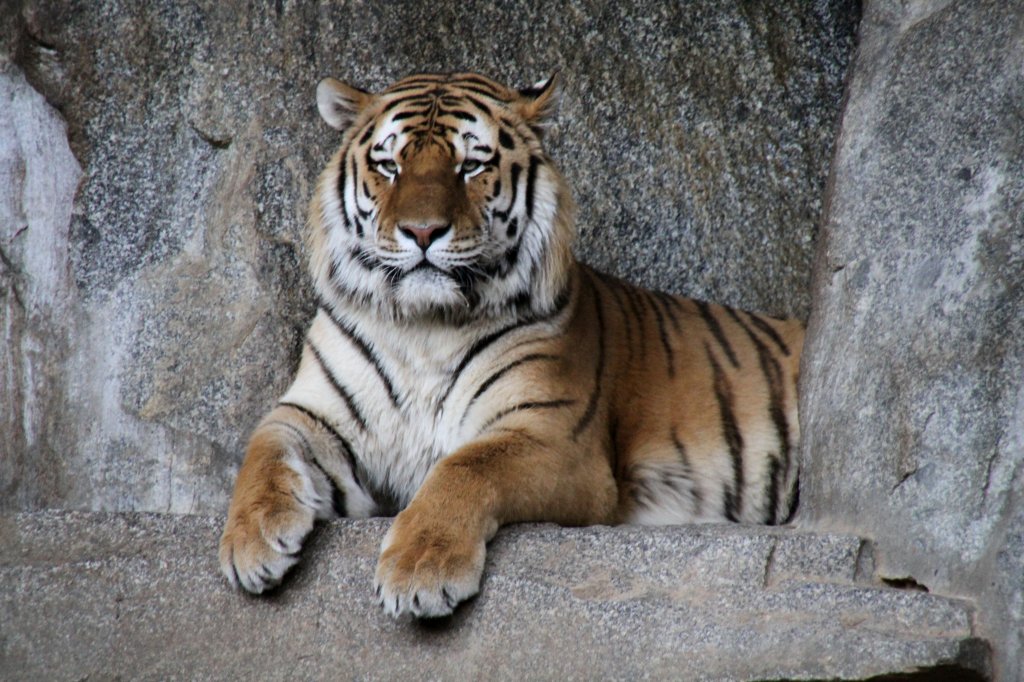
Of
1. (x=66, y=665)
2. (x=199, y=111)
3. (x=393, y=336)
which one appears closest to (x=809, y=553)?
(x=393, y=336)

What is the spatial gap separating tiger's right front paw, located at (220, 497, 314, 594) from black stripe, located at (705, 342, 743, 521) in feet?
4.24

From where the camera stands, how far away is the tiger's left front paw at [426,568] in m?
2.28

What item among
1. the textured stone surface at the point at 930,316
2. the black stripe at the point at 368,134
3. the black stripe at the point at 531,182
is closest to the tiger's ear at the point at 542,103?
the black stripe at the point at 531,182

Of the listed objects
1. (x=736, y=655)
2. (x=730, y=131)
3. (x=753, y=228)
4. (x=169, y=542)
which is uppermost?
(x=730, y=131)

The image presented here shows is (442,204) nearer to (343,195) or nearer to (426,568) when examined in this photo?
(343,195)

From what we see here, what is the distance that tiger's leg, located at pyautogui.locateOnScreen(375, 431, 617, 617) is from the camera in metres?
2.29

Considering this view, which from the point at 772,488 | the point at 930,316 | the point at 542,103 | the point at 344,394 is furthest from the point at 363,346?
the point at 930,316

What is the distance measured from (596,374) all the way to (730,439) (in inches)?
→ 18.9

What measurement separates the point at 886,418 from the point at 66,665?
166cm

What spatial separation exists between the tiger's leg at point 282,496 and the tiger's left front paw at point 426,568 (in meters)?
0.22

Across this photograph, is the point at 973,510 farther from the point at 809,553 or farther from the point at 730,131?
the point at 730,131

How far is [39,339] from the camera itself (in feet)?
11.7

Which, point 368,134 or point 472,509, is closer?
point 472,509

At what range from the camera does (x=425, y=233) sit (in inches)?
110
